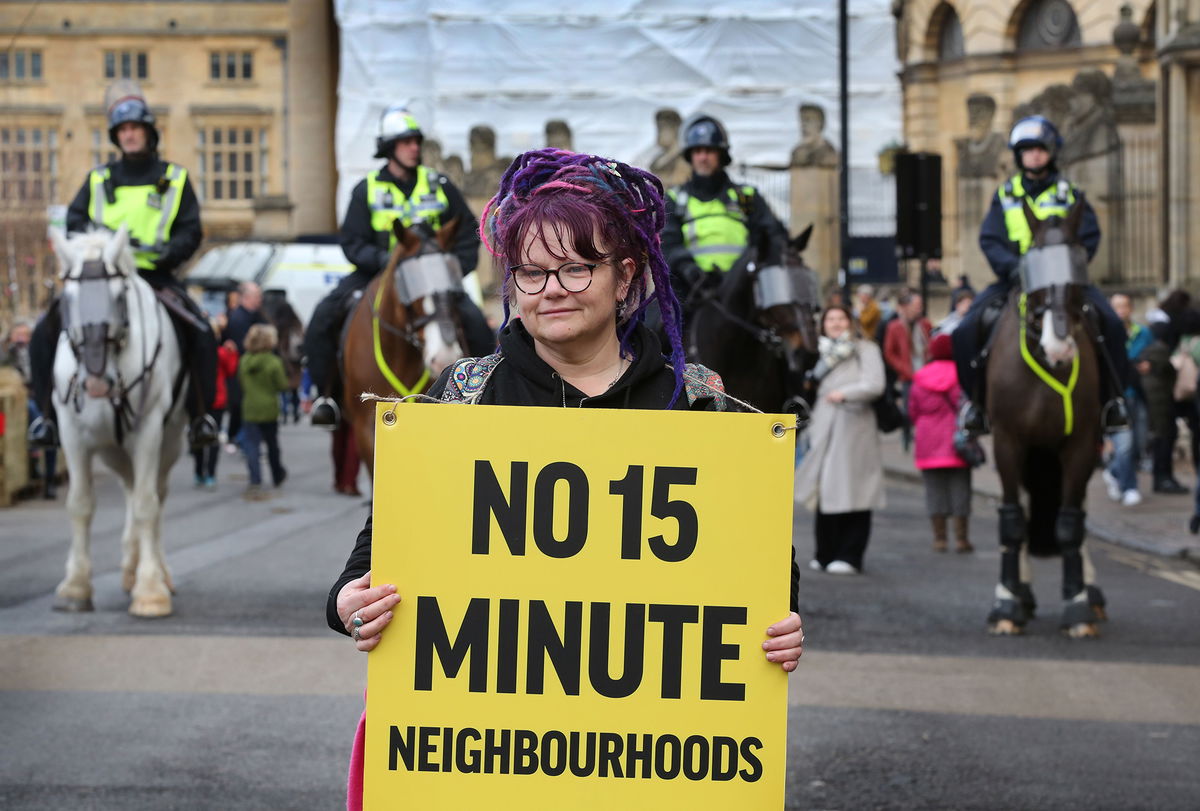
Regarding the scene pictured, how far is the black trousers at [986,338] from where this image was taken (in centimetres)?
1049

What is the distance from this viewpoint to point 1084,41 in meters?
39.1

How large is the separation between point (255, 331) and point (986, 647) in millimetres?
12436

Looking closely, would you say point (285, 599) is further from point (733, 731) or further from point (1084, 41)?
point (1084, 41)

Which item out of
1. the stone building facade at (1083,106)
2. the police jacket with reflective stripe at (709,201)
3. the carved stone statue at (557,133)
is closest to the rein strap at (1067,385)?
the police jacket with reflective stripe at (709,201)

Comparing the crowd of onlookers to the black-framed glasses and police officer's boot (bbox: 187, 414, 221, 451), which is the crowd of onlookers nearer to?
police officer's boot (bbox: 187, 414, 221, 451)

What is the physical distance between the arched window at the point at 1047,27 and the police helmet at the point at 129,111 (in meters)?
31.3

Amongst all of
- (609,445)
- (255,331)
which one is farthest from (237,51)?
(609,445)

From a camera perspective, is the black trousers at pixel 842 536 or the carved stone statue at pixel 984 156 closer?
the black trousers at pixel 842 536

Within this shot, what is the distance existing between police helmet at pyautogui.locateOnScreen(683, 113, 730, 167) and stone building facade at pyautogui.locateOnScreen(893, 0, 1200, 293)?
526 inches

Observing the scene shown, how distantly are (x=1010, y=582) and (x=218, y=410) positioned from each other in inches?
507

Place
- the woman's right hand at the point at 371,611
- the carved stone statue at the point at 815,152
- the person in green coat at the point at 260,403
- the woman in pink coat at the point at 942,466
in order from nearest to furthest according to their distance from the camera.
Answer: the woman's right hand at the point at 371,611 → the woman in pink coat at the point at 942,466 → the person in green coat at the point at 260,403 → the carved stone statue at the point at 815,152

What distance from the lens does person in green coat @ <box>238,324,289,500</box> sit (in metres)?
19.4

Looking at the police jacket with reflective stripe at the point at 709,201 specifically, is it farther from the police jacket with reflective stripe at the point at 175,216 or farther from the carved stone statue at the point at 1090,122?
the carved stone statue at the point at 1090,122

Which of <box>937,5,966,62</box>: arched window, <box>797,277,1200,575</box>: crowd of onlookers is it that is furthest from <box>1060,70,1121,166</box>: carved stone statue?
<box>937,5,966,62</box>: arched window
